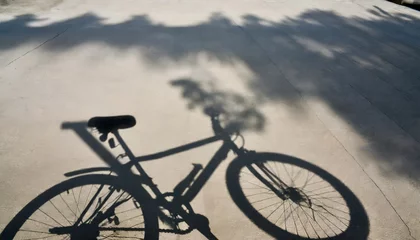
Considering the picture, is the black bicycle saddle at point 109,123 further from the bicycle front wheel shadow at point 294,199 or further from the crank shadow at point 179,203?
the bicycle front wheel shadow at point 294,199

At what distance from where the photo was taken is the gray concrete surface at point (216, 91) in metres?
3.60

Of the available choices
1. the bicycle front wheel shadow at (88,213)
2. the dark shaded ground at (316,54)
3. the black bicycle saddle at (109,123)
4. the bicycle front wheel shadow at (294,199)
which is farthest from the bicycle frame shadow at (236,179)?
the dark shaded ground at (316,54)

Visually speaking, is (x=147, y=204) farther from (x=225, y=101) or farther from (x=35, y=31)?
(x=35, y=31)

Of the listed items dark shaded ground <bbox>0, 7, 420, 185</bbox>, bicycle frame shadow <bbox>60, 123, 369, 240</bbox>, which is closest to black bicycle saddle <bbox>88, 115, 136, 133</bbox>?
bicycle frame shadow <bbox>60, 123, 369, 240</bbox>

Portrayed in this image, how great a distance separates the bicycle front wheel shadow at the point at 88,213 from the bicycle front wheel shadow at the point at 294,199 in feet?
3.98

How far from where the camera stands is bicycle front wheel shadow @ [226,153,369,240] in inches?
122

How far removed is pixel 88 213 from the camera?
302cm

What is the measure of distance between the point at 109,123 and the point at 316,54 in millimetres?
6223

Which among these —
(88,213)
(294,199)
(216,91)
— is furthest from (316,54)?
(88,213)

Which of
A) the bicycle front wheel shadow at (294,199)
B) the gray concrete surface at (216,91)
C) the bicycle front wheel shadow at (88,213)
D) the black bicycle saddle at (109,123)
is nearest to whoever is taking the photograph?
the bicycle front wheel shadow at (88,213)

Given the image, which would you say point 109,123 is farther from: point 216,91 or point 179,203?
point 216,91

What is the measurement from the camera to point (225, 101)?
526 centimetres

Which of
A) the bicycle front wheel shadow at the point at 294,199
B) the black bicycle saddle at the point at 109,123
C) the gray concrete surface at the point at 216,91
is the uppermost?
the black bicycle saddle at the point at 109,123

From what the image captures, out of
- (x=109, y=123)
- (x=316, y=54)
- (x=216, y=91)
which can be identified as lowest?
(x=216, y=91)
